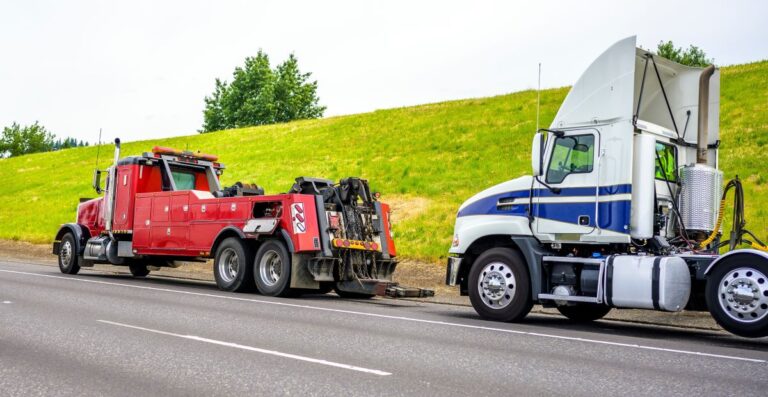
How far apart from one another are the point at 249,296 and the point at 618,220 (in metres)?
6.93

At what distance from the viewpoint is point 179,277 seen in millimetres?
20875

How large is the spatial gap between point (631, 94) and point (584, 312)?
365 cm

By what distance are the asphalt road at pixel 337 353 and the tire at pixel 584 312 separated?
234 millimetres

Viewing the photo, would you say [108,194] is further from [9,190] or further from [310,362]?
[9,190]

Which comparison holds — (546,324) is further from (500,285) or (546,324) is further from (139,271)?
(139,271)

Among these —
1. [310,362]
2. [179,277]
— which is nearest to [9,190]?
[179,277]

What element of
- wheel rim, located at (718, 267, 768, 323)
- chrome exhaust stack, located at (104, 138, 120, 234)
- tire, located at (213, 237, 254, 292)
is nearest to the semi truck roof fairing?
Result: wheel rim, located at (718, 267, 768, 323)

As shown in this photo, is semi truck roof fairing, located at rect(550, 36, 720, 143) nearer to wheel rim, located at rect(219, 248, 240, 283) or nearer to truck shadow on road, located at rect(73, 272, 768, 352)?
truck shadow on road, located at rect(73, 272, 768, 352)

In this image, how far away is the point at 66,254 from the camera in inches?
778

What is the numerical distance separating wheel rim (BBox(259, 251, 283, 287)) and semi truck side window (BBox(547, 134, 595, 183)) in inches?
226

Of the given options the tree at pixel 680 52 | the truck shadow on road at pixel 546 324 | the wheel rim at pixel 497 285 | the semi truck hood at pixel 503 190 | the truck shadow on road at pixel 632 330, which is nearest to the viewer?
the truck shadow on road at pixel 632 330

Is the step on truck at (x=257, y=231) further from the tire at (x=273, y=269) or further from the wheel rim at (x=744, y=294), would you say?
the wheel rim at (x=744, y=294)

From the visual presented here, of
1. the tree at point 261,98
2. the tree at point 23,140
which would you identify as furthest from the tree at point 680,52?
the tree at point 23,140

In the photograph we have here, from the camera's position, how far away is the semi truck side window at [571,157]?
445 inches
